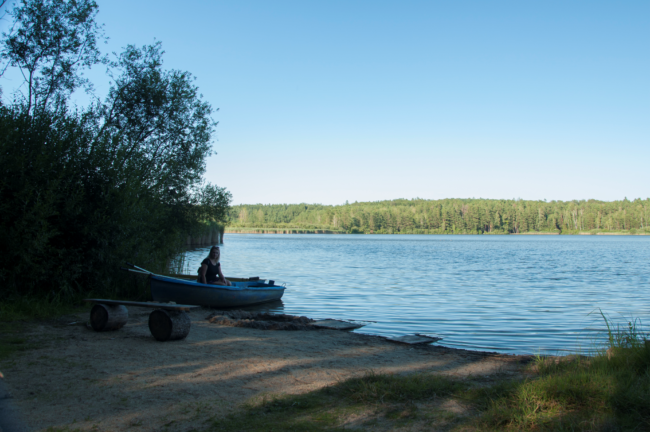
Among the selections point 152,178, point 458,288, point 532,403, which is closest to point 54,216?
point 152,178

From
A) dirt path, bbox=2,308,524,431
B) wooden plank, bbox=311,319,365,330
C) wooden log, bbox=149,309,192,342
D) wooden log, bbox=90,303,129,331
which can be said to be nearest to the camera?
dirt path, bbox=2,308,524,431

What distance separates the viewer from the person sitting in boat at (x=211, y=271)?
40.8 feet

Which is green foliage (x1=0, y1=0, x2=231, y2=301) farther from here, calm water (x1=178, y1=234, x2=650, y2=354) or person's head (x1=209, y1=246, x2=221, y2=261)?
calm water (x1=178, y1=234, x2=650, y2=354)

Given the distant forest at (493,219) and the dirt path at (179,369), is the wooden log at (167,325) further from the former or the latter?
the distant forest at (493,219)

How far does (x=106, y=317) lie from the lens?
26.5 feet

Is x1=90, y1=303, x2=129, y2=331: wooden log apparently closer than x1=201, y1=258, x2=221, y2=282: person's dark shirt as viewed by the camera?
Yes

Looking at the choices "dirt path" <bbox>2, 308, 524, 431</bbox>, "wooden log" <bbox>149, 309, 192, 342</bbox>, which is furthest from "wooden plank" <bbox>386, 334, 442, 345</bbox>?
"wooden log" <bbox>149, 309, 192, 342</bbox>

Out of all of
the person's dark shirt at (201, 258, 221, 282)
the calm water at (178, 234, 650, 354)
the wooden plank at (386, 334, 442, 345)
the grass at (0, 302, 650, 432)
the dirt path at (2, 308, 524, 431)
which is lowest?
the calm water at (178, 234, 650, 354)

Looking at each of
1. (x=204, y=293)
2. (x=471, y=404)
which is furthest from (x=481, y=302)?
(x=471, y=404)

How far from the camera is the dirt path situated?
433 centimetres

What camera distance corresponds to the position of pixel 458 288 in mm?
19531

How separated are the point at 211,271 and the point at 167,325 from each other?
5.35 m

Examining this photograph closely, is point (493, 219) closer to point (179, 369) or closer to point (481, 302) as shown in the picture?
point (481, 302)

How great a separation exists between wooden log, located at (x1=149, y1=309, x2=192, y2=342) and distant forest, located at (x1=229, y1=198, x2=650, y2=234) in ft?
431
